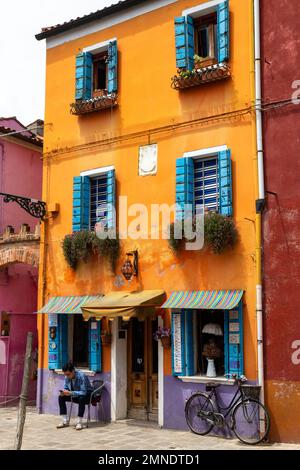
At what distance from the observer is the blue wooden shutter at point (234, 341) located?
11000 mm

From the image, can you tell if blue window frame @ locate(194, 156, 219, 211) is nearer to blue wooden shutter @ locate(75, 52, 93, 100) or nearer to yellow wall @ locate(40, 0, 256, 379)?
yellow wall @ locate(40, 0, 256, 379)

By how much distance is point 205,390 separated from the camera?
1142 cm

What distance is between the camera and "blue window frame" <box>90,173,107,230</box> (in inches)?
543

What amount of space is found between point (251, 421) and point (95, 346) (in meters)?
4.06

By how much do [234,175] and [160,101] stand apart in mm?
2608

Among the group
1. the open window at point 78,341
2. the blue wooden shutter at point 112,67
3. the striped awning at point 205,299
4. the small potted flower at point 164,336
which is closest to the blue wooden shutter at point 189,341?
the striped awning at point 205,299

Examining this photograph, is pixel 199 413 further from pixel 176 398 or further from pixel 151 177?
pixel 151 177

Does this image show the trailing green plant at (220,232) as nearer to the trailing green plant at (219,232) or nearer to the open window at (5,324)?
the trailing green plant at (219,232)

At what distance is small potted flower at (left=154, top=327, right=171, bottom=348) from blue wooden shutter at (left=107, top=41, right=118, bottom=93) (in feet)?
18.1

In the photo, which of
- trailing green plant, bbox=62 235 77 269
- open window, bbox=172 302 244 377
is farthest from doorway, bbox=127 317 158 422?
trailing green plant, bbox=62 235 77 269

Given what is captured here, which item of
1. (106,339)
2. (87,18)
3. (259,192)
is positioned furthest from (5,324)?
(259,192)

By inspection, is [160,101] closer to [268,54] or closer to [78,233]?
[268,54]

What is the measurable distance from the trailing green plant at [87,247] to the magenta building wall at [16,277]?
368 centimetres

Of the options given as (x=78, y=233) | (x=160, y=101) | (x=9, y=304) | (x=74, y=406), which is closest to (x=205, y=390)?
(x=74, y=406)
